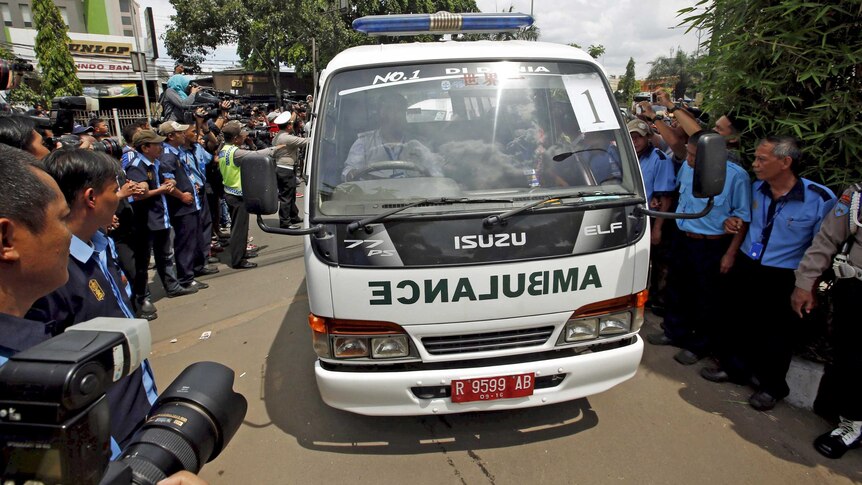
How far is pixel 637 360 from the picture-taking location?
9.28 feet

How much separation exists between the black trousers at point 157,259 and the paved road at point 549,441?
1508 millimetres

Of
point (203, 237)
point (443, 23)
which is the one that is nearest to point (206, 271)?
point (203, 237)

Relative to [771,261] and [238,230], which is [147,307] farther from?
[771,261]

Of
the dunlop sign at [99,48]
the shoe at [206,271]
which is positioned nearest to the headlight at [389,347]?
the shoe at [206,271]

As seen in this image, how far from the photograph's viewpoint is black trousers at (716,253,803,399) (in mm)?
3248

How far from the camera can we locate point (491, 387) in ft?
8.50

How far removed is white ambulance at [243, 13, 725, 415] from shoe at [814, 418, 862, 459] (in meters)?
1.28

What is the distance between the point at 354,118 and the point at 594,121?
148cm

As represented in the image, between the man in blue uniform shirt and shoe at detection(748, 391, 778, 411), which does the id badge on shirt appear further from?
the man in blue uniform shirt

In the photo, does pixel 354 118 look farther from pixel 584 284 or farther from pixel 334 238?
pixel 584 284

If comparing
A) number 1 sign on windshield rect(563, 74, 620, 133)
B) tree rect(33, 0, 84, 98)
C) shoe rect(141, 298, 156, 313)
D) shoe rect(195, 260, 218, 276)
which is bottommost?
shoe rect(195, 260, 218, 276)

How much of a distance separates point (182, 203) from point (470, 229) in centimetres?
450

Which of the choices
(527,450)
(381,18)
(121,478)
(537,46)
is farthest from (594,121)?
(121,478)

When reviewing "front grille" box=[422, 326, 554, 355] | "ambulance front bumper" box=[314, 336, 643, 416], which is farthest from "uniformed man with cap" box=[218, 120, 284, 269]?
"front grille" box=[422, 326, 554, 355]
